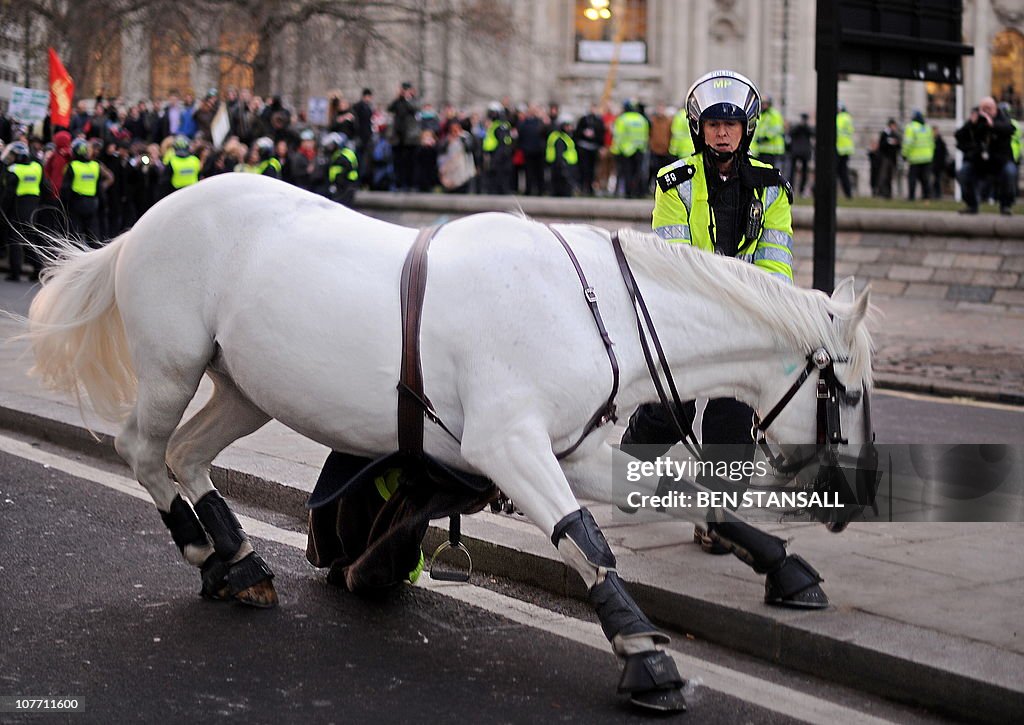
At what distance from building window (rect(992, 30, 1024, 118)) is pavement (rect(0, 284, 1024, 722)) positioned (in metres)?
40.9

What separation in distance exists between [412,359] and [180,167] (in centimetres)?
1824

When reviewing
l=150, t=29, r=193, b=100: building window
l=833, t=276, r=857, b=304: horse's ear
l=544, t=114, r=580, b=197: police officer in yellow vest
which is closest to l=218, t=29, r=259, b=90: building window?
l=150, t=29, r=193, b=100: building window

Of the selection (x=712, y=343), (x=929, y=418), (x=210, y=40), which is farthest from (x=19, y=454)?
(x=210, y=40)

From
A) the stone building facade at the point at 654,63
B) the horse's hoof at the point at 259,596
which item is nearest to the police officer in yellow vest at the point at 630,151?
the stone building facade at the point at 654,63

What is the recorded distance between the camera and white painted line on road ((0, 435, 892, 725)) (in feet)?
13.8

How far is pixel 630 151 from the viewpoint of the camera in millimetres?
26188

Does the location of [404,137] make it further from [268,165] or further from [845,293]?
[845,293]

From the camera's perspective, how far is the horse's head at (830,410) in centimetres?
457

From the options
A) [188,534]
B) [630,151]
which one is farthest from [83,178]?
[188,534]

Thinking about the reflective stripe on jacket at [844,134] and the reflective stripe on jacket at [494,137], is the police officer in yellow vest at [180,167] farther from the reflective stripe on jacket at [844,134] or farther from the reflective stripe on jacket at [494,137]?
the reflective stripe on jacket at [844,134]

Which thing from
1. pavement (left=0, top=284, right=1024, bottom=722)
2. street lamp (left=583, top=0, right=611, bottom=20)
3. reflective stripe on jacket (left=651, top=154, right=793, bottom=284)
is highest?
street lamp (left=583, top=0, right=611, bottom=20)

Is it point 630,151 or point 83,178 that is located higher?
A: point 630,151

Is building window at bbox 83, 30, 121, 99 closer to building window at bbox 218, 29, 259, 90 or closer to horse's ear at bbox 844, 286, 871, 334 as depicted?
building window at bbox 218, 29, 259, 90

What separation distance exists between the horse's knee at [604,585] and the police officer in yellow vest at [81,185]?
18.4 m
